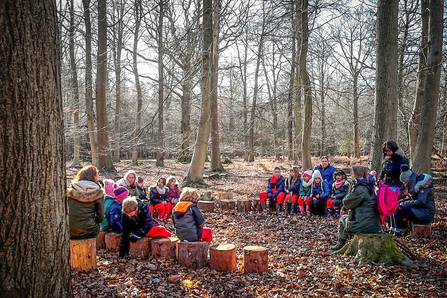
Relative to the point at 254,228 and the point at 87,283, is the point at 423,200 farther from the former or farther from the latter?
the point at 87,283

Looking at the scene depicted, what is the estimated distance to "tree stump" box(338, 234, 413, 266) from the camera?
15.4ft

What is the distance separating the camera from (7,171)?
2.57 meters

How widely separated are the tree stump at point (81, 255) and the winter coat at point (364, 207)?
398cm

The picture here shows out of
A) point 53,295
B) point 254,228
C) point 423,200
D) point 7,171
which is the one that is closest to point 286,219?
point 254,228

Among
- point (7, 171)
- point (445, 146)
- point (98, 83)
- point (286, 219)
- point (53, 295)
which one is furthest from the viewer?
point (445, 146)

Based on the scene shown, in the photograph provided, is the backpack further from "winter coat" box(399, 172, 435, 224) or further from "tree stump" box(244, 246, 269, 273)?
"tree stump" box(244, 246, 269, 273)

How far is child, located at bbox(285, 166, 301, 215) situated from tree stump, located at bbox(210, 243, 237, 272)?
4.15 meters

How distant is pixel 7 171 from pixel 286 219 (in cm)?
648

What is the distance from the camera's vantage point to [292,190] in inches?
337

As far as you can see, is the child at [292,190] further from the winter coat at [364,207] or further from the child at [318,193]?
the winter coat at [364,207]

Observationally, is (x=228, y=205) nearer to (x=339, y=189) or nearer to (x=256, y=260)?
(x=339, y=189)

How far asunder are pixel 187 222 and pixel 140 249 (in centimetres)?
86

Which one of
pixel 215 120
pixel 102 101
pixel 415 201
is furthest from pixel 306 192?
pixel 102 101

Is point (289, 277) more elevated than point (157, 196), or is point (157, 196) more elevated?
point (157, 196)
